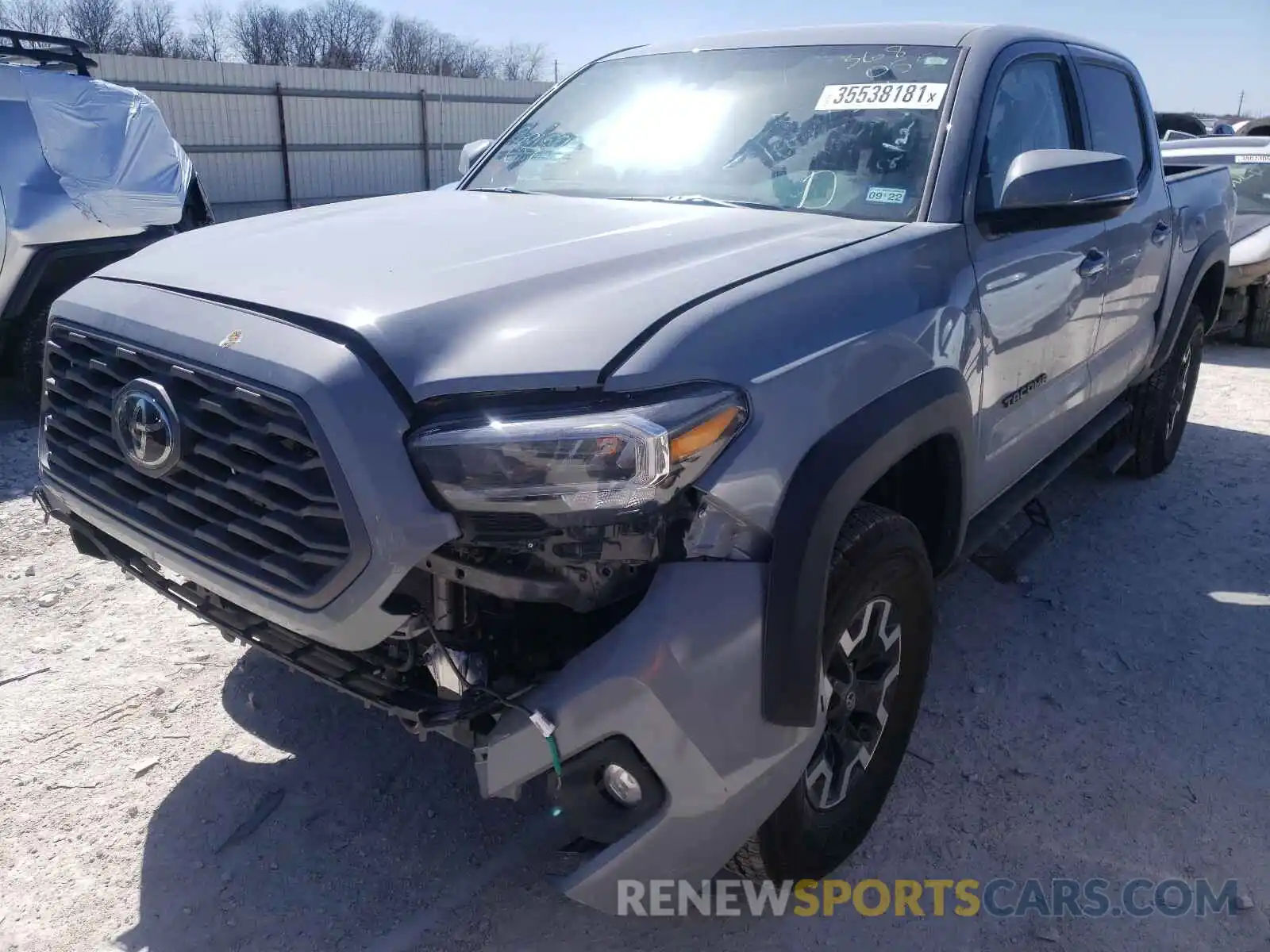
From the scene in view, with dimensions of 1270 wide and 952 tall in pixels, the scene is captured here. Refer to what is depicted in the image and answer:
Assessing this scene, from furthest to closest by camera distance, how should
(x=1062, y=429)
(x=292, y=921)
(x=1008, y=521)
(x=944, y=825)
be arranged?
1. (x=1062, y=429)
2. (x=1008, y=521)
3. (x=944, y=825)
4. (x=292, y=921)

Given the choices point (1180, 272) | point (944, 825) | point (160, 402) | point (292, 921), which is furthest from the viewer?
point (1180, 272)

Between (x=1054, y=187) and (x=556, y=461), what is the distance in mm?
1661

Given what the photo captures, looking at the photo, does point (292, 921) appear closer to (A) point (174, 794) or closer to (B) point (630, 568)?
(A) point (174, 794)

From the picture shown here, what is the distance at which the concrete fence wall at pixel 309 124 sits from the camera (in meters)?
15.6

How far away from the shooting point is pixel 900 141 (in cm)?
288

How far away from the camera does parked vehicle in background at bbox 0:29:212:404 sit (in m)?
5.62

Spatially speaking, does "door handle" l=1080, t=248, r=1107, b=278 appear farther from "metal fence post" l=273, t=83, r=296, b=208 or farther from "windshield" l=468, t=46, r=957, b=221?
"metal fence post" l=273, t=83, r=296, b=208

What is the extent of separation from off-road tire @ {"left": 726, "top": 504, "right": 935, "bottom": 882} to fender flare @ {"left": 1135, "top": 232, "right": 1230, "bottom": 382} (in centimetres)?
272

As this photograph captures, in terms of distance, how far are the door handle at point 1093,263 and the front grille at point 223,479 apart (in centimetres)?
266

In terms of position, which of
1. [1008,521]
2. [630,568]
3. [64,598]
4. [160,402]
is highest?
[160,402]

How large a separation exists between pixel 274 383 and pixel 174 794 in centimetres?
148

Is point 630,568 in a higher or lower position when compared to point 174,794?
higher

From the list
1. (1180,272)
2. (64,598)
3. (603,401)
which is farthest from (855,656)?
(1180,272)

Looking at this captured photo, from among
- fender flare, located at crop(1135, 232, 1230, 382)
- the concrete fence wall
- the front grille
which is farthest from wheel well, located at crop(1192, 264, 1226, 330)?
the concrete fence wall
